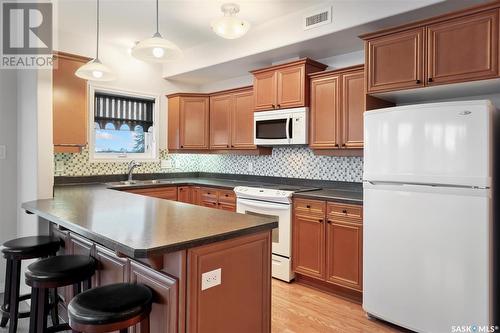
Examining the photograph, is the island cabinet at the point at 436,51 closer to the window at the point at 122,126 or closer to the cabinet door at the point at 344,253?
the cabinet door at the point at 344,253

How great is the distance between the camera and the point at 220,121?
4984 mm

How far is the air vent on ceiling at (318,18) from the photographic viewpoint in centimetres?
326

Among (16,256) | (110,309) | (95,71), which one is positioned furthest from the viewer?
(95,71)

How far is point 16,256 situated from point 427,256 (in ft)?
9.44

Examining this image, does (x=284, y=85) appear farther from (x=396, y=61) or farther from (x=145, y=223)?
(x=145, y=223)

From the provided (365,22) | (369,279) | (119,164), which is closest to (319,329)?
(369,279)

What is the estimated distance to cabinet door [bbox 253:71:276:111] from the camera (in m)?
4.08

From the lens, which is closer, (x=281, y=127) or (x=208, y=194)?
(x=281, y=127)

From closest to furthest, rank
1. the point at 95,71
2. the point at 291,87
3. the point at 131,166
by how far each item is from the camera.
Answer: the point at 95,71 < the point at 291,87 < the point at 131,166

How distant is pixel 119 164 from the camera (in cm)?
489

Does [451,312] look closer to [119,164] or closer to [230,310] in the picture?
[230,310]

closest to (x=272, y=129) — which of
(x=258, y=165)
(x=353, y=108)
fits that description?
(x=258, y=165)

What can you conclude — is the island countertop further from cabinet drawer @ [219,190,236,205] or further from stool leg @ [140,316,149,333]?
cabinet drawer @ [219,190,236,205]

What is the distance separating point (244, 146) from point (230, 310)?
3053 millimetres
